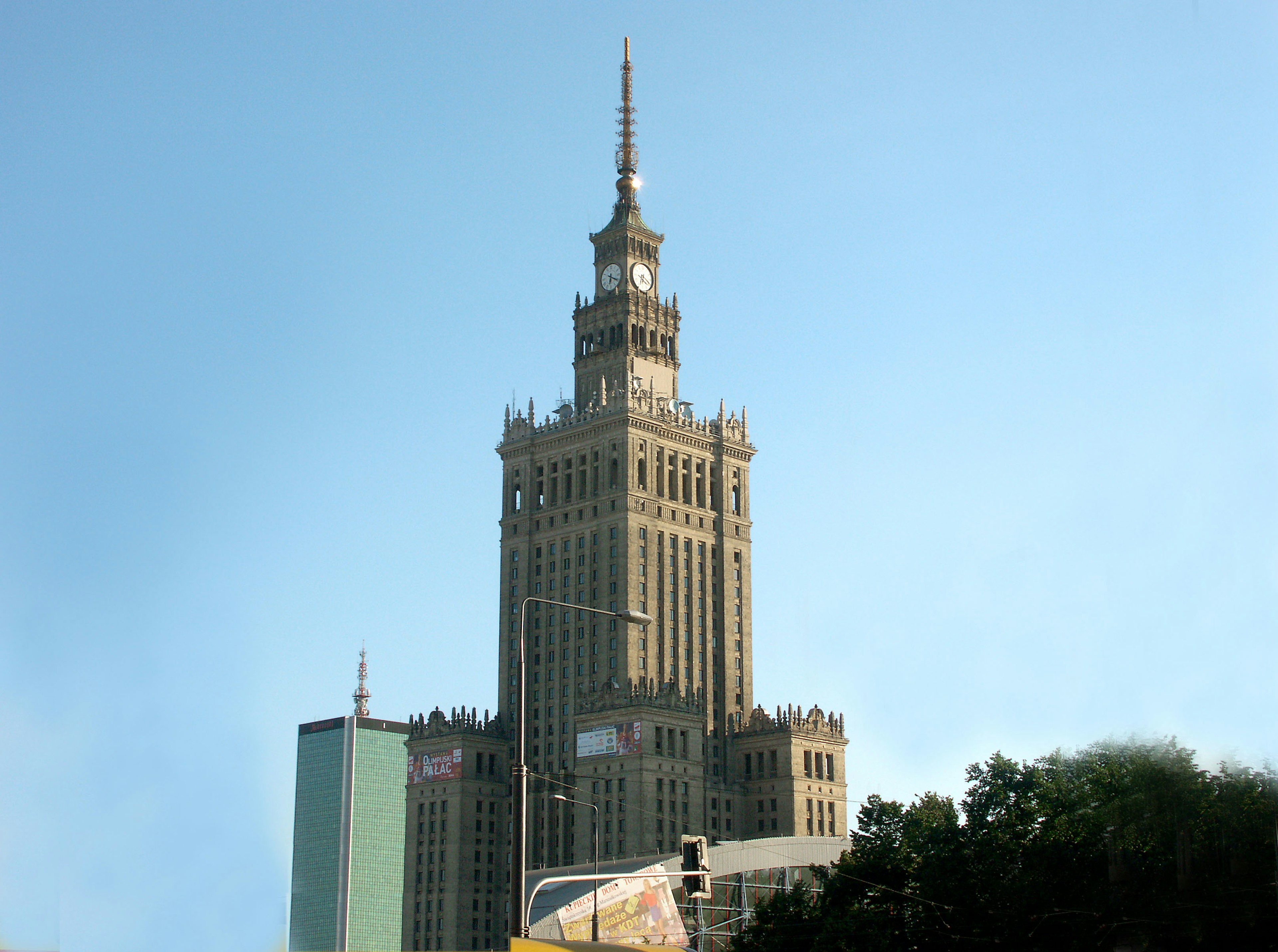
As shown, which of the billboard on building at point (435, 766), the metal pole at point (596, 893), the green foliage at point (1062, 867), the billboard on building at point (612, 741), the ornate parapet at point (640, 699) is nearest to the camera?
the metal pole at point (596, 893)

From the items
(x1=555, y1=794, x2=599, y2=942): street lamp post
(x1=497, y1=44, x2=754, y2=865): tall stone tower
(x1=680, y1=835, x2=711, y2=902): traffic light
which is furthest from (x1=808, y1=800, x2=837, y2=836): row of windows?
(x1=680, y1=835, x2=711, y2=902): traffic light

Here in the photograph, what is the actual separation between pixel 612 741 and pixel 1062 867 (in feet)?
276

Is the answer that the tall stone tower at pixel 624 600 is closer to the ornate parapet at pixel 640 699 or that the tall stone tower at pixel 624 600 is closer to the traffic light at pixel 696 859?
the ornate parapet at pixel 640 699

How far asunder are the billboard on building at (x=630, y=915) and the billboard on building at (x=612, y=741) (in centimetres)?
5538

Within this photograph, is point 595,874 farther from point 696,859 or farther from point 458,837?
point 458,837

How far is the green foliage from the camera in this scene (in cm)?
8325

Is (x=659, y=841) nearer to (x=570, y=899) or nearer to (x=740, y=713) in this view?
(x=740, y=713)

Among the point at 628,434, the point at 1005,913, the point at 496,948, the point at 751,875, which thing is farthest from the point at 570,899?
the point at 628,434


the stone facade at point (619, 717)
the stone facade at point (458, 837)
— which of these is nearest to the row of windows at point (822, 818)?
the stone facade at point (619, 717)

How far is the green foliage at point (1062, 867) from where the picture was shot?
83.2 meters

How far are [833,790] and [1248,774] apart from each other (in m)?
118

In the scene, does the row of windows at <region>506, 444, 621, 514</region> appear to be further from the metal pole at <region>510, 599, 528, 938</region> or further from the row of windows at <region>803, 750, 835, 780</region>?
the metal pole at <region>510, 599, 528, 938</region>

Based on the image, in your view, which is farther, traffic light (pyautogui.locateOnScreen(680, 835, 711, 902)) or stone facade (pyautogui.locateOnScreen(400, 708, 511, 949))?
stone facade (pyautogui.locateOnScreen(400, 708, 511, 949))

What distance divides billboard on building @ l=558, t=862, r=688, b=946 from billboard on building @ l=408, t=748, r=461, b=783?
70203 millimetres
